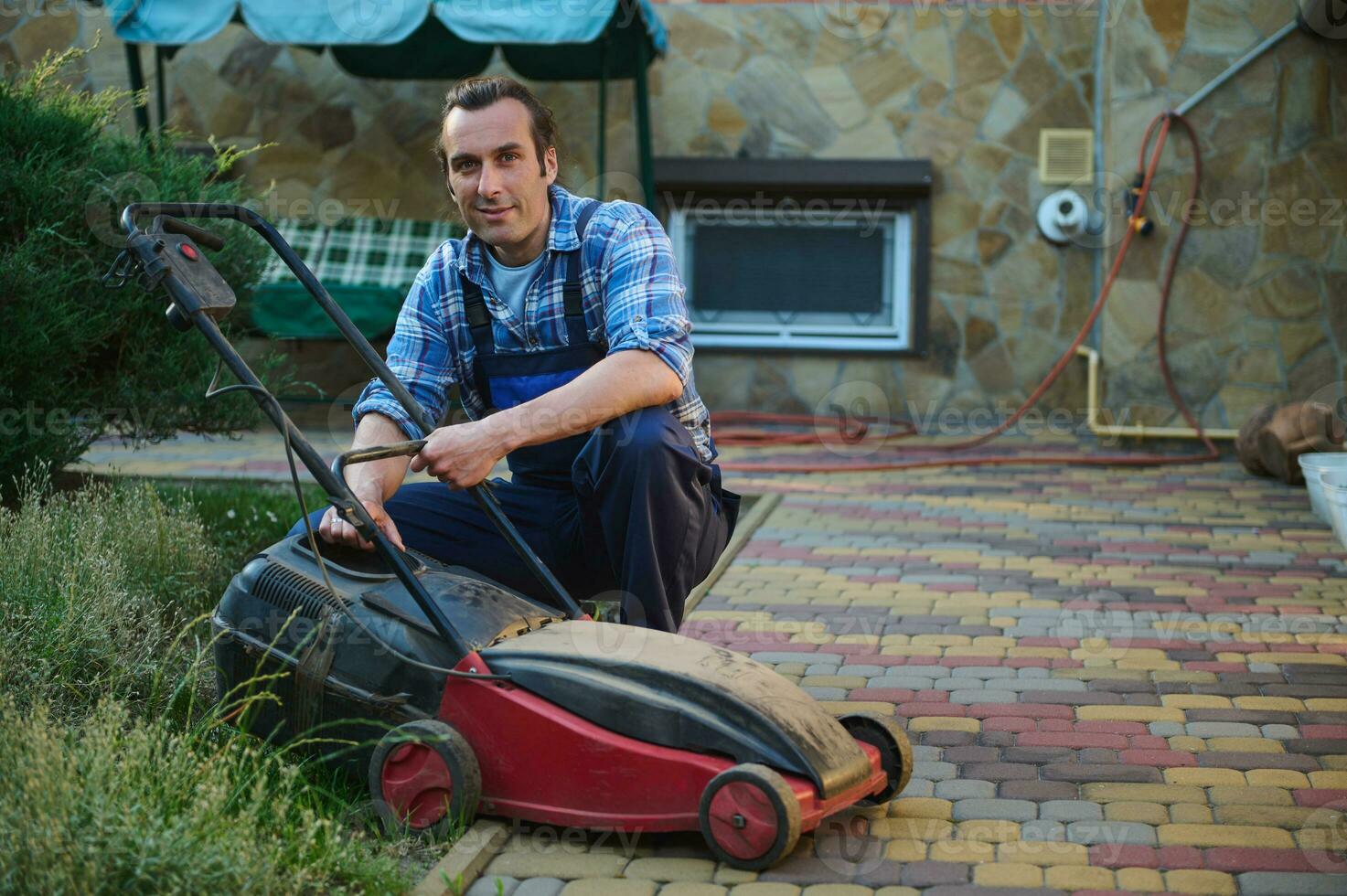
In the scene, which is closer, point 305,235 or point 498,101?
point 498,101

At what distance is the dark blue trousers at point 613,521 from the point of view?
11.8 feet

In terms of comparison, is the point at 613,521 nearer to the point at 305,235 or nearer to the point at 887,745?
the point at 887,745

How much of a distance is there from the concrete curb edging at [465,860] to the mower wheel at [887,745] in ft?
2.64

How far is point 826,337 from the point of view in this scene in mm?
10852

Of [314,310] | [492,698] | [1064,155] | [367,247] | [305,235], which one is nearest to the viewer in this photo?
[492,698]

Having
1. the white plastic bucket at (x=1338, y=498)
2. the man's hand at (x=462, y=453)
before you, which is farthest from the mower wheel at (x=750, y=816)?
the white plastic bucket at (x=1338, y=498)

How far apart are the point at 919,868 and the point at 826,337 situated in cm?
809

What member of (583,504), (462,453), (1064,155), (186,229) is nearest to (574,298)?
(583,504)

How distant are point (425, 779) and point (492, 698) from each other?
0.22m

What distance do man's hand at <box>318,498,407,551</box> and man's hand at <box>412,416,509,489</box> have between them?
0.21m

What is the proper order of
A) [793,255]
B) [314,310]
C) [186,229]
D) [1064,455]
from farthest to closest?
[793,255] < [314,310] < [1064,455] < [186,229]

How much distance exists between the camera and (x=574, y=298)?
12.6 ft

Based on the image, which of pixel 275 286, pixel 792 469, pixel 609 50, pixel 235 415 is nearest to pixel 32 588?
pixel 235 415

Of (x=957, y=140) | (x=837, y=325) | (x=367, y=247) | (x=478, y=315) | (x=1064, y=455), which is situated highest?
(x=957, y=140)
